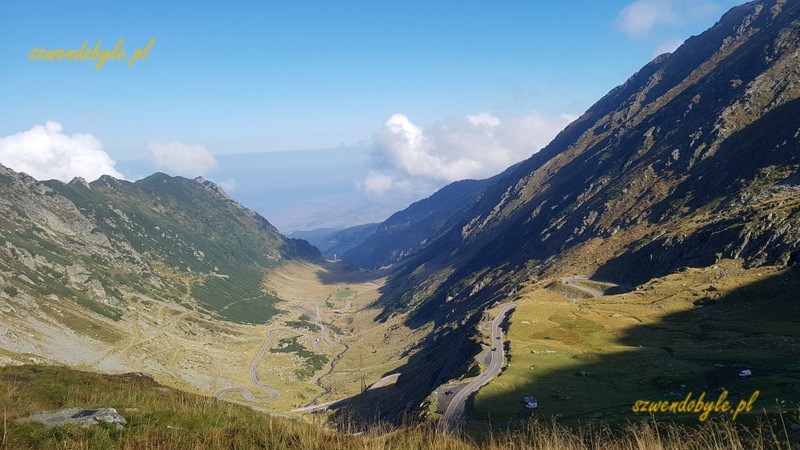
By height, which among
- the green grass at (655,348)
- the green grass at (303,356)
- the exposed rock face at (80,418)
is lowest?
the green grass at (303,356)

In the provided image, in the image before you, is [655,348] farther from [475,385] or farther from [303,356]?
[303,356]

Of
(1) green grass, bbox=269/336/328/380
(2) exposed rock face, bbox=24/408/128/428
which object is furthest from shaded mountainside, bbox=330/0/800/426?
(2) exposed rock face, bbox=24/408/128/428

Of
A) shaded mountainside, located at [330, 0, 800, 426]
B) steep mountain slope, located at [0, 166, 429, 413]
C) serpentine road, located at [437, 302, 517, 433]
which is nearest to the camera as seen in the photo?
serpentine road, located at [437, 302, 517, 433]

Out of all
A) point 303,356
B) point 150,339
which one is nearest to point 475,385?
point 303,356

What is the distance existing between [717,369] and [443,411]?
2574cm

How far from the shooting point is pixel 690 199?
141500 mm

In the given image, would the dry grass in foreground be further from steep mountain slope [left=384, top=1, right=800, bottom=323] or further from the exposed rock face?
steep mountain slope [left=384, top=1, right=800, bottom=323]

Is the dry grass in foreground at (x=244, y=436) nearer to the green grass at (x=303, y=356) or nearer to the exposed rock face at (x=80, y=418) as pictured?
the exposed rock face at (x=80, y=418)

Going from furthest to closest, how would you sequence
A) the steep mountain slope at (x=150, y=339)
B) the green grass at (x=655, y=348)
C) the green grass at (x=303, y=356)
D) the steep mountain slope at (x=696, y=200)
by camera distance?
the green grass at (x=303, y=356) → the steep mountain slope at (x=150, y=339) → the steep mountain slope at (x=696, y=200) → the green grass at (x=655, y=348)

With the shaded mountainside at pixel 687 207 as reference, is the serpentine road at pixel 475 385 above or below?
below

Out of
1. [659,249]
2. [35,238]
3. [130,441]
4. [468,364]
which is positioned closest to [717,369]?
[468,364]

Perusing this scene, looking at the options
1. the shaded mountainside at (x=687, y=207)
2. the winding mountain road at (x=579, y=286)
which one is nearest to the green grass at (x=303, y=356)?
the shaded mountainside at (x=687, y=207)

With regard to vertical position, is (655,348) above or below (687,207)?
below

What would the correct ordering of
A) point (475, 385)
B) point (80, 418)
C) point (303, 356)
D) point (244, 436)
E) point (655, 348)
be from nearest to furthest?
point (244, 436) → point (80, 418) → point (475, 385) → point (655, 348) → point (303, 356)
